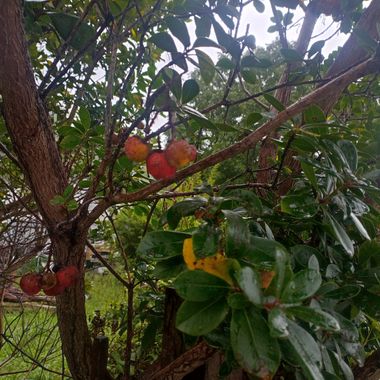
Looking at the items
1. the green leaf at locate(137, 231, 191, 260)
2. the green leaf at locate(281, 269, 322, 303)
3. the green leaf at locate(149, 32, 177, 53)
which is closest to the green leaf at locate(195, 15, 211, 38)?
the green leaf at locate(149, 32, 177, 53)

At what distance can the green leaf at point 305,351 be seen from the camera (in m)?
0.32

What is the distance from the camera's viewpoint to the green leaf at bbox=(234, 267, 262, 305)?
323 mm

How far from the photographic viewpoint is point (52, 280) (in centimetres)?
70

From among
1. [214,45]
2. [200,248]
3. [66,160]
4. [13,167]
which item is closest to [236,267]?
[200,248]

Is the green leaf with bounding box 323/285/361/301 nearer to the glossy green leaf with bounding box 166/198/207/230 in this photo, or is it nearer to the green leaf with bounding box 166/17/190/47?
the glossy green leaf with bounding box 166/198/207/230

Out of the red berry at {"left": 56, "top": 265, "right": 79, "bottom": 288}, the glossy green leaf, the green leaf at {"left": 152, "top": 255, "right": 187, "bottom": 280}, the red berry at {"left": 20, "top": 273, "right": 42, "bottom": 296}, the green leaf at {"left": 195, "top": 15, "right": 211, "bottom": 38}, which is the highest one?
the green leaf at {"left": 195, "top": 15, "right": 211, "bottom": 38}

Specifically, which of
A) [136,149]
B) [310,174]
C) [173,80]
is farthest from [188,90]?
[310,174]

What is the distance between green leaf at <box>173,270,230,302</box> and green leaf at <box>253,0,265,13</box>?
847mm

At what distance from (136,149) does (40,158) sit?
0.77ft

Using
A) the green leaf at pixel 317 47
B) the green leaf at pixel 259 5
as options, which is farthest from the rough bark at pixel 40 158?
the green leaf at pixel 317 47

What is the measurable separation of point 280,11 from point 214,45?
2.41 ft

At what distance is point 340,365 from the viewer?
1.61 feet

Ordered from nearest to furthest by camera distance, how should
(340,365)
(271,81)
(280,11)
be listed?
(340,365)
(280,11)
(271,81)

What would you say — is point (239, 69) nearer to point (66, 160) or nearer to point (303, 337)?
point (303, 337)
